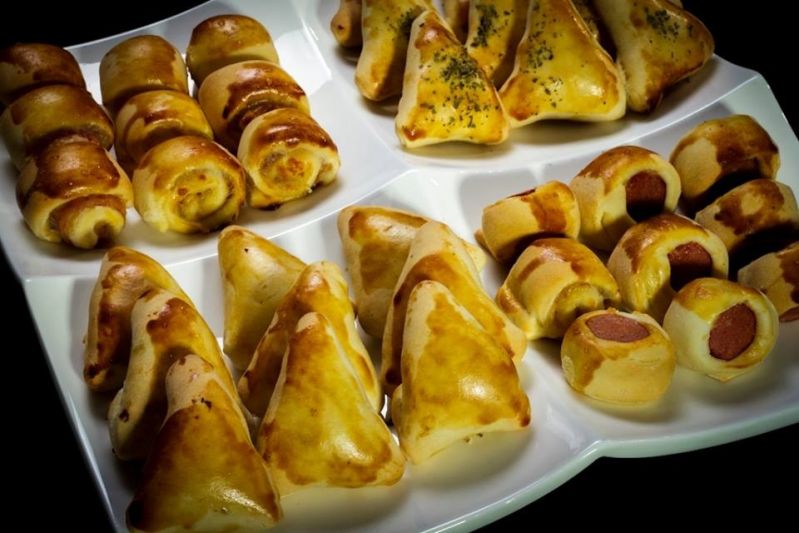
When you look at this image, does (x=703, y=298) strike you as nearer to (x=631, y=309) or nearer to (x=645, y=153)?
(x=631, y=309)

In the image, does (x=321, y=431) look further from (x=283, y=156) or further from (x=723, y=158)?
(x=723, y=158)

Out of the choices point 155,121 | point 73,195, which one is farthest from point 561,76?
point 73,195

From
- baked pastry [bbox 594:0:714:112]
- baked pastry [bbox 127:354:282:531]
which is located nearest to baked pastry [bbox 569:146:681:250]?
baked pastry [bbox 594:0:714:112]

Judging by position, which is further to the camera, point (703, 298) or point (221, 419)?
point (703, 298)

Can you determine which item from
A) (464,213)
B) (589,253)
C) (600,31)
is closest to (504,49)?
(600,31)

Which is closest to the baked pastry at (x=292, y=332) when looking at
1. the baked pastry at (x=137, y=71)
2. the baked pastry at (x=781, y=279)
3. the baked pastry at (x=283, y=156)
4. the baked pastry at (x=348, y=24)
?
the baked pastry at (x=283, y=156)

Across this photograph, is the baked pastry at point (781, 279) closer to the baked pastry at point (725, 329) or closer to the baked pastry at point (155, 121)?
the baked pastry at point (725, 329)

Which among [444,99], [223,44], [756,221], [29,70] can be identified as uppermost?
[756,221]
